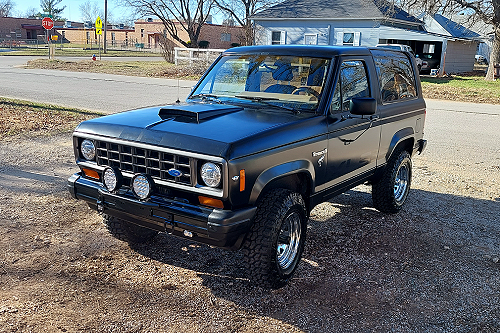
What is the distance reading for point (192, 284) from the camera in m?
4.25

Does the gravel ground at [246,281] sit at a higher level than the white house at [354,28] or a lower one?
lower

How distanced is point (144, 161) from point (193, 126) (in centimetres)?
48

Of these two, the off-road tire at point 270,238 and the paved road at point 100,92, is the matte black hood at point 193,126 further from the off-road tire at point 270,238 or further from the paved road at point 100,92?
the paved road at point 100,92

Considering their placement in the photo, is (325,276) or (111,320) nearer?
(111,320)

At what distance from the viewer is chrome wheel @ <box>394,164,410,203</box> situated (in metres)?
6.32

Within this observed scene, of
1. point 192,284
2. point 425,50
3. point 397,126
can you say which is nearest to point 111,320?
point 192,284

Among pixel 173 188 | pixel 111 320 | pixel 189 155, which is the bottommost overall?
pixel 111 320

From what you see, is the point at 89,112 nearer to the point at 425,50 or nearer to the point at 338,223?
the point at 338,223

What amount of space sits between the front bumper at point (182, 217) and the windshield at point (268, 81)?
4.68ft

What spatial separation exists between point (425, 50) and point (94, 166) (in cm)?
3708

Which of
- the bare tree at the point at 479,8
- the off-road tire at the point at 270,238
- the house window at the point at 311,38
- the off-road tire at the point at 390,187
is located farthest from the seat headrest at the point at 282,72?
the house window at the point at 311,38

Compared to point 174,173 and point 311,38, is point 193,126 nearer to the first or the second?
point 174,173

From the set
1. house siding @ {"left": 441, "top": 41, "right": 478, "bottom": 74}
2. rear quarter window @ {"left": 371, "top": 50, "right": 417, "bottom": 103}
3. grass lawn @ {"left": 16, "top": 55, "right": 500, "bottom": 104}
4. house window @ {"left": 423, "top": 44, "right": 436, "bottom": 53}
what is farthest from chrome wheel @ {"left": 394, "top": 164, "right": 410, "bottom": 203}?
house window @ {"left": 423, "top": 44, "right": 436, "bottom": 53}

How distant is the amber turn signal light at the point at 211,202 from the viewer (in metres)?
3.72
